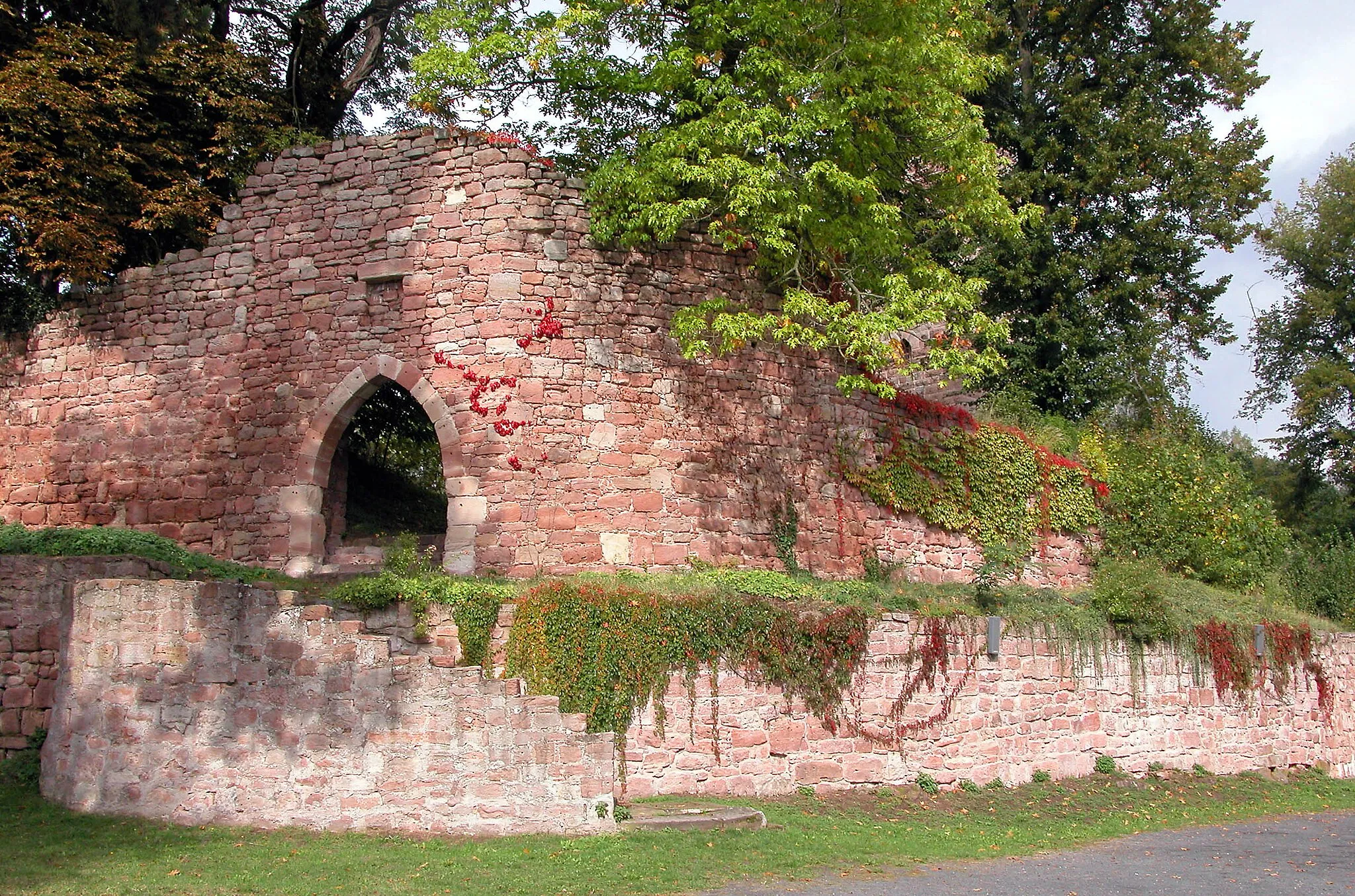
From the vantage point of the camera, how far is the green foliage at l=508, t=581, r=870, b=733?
456 inches

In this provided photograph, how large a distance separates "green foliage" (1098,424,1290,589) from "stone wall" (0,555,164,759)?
16.3 m

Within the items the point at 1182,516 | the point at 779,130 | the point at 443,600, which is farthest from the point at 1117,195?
the point at 443,600

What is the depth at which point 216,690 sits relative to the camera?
10.5 meters

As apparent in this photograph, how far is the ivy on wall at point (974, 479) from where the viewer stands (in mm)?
17500

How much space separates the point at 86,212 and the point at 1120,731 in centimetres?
1571

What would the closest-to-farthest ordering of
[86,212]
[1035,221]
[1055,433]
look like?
[86,212] < [1035,221] < [1055,433]

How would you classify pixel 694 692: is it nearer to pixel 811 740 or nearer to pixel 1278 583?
pixel 811 740

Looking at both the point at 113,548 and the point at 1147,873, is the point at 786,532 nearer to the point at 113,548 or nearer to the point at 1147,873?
the point at 1147,873

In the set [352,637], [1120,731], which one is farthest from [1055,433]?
[352,637]

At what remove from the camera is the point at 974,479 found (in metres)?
18.7

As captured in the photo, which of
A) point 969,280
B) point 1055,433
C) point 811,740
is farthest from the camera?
point 1055,433

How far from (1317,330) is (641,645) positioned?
82.0 ft

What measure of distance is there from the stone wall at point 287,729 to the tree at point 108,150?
291 inches

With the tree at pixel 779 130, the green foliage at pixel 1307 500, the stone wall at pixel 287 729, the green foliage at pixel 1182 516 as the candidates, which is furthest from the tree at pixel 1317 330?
the stone wall at pixel 287 729
